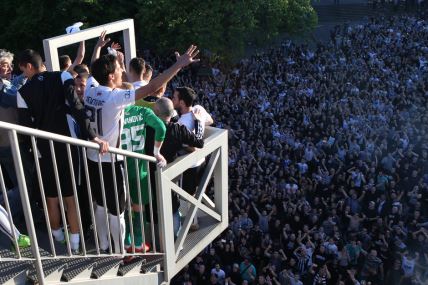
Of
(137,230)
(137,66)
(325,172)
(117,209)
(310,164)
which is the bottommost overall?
(310,164)

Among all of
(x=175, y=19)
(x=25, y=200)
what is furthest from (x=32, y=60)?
(x=175, y=19)

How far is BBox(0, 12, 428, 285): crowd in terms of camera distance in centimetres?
511

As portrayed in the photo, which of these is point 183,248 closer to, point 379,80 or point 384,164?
point 384,164

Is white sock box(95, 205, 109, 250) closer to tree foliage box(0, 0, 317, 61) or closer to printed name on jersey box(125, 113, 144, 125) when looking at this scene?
printed name on jersey box(125, 113, 144, 125)

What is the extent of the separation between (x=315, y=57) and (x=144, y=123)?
68.2 feet

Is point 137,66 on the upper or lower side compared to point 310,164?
upper

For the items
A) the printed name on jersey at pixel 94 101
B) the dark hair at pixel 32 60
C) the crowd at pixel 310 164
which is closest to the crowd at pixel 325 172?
the crowd at pixel 310 164

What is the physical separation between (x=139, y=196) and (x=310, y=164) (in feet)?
38.0

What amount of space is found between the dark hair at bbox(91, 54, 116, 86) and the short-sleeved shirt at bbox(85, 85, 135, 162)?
0.29ft

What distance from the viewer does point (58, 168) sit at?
4.30m

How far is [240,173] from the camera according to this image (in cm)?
1503

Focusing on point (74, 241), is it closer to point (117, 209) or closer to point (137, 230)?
point (117, 209)

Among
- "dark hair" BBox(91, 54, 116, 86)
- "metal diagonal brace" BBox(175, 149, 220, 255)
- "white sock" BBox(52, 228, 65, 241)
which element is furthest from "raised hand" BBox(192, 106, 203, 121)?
"white sock" BBox(52, 228, 65, 241)

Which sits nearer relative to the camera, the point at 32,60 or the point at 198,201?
the point at 32,60
